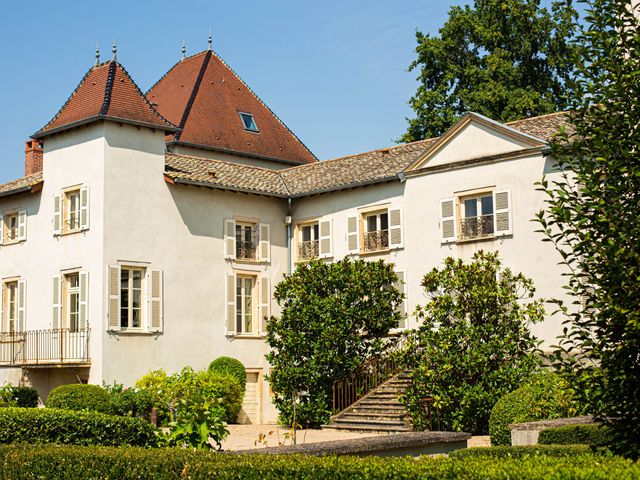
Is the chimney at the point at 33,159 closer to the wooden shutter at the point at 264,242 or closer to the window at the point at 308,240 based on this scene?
the wooden shutter at the point at 264,242

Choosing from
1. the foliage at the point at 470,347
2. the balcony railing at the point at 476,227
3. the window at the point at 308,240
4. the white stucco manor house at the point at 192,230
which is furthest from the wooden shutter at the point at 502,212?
the window at the point at 308,240

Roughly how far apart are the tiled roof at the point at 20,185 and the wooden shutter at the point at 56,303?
9.79 feet

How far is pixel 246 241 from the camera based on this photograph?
28.3m

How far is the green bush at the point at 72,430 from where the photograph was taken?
12.7 m

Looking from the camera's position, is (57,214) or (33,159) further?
(33,159)

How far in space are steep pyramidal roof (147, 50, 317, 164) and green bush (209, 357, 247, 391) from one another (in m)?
9.47

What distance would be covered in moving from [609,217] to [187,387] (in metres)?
18.6

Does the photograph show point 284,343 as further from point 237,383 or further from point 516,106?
point 516,106

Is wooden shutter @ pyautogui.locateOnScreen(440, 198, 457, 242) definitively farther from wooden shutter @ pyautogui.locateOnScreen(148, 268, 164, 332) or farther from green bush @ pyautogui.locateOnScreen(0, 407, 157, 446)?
green bush @ pyautogui.locateOnScreen(0, 407, 157, 446)

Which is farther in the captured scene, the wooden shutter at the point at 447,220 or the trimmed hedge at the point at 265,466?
the wooden shutter at the point at 447,220

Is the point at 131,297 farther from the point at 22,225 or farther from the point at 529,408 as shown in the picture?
the point at 529,408

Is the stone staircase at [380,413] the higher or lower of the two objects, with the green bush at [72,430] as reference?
lower

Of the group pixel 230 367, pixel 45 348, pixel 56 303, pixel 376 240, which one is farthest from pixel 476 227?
pixel 45 348

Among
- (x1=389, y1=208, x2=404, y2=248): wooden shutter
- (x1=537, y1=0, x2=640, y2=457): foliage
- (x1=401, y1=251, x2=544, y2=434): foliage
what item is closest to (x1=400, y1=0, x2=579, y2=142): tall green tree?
(x1=389, y1=208, x2=404, y2=248): wooden shutter
